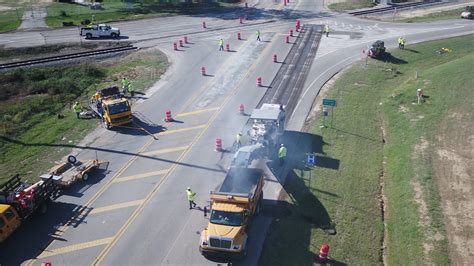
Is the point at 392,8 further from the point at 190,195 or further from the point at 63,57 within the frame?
the point at 190,195

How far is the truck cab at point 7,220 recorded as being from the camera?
22.2m

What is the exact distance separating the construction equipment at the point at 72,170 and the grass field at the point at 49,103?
1.92 meters

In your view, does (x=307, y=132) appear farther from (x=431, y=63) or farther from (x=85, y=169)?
(x=431, y=63)

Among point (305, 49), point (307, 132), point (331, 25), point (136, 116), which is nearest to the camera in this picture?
point (307, 132)

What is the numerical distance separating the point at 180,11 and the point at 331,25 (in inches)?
1113

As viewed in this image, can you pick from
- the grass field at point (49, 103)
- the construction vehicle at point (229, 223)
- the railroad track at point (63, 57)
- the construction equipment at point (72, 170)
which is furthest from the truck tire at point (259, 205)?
the railroad track at point (63, 57)

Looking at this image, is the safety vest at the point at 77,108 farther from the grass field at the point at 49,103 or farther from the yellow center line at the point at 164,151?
the yellow center line at the point at 164,151

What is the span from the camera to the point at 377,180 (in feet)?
90.1

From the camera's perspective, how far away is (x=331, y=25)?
65.4m

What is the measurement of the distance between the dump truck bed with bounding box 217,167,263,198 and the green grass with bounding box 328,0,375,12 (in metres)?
59.6

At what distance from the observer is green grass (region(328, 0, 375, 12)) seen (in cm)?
7734

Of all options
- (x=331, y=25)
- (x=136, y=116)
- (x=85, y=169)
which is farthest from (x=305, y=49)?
(x=85, y=169)

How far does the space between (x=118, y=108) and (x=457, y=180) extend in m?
25.2

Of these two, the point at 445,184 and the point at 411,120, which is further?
the point at 411,120
